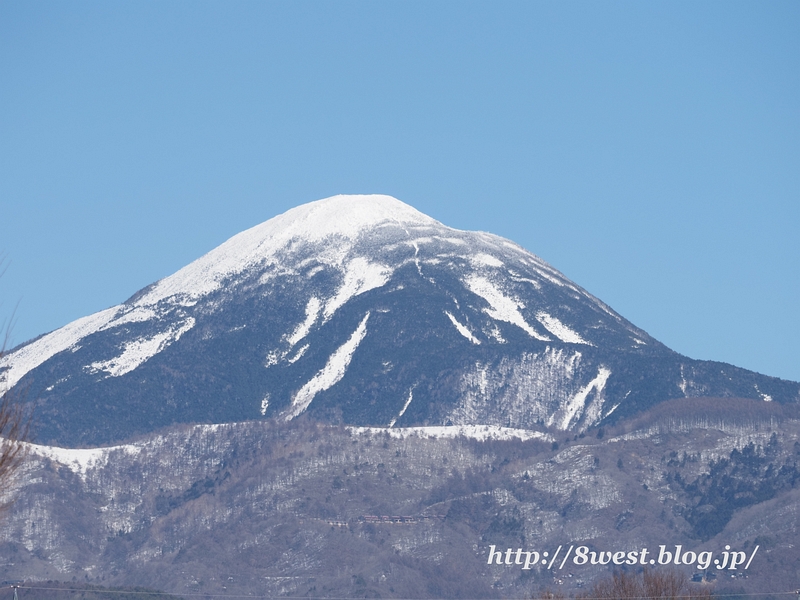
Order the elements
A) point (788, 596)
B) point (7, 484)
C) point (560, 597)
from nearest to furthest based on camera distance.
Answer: point (7, 484) → point (560, 597) → point (788, 596)

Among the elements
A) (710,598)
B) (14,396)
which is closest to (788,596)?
(710,598)

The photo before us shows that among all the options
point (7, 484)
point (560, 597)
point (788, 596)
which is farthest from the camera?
point (788, 596)

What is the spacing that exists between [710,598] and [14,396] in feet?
201

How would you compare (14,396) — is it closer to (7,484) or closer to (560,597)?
(7,484)

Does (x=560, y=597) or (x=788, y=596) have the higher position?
(x=560, y=597)

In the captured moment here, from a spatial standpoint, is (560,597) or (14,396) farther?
(560,597)

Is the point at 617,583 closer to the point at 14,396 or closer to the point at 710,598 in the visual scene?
the point at 710,598

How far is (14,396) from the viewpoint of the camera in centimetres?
5356

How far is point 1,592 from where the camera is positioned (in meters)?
199

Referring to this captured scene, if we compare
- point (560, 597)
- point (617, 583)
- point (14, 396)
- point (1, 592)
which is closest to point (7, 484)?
point (14, 396)

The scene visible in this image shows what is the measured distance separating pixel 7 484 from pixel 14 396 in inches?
140

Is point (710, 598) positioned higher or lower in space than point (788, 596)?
higher

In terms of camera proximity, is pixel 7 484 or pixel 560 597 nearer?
pixel 7 484

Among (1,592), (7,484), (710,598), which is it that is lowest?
(1,592)
